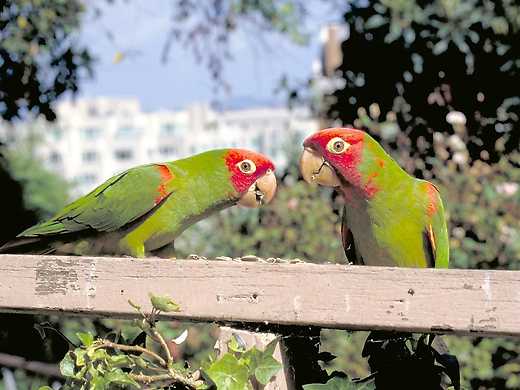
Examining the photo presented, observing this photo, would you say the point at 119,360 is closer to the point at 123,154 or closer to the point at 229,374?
the point at 229,374

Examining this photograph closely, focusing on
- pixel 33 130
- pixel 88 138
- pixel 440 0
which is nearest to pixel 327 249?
pixel 440 0

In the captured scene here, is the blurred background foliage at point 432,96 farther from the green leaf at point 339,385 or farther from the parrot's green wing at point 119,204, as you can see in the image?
the green leaf at point 339,385

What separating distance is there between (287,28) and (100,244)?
7.18ft

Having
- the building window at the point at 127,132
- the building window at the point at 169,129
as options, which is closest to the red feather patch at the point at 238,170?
the building window at the point at 169,129

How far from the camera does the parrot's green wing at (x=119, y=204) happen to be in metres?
1.83

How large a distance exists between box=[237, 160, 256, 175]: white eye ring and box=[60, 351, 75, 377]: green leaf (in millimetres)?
814

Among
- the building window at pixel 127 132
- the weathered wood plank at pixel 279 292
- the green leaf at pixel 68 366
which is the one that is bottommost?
the building window at pixel 127 132

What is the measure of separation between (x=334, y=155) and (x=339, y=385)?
2.54ft

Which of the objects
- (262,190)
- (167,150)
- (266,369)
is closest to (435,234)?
(262,190)

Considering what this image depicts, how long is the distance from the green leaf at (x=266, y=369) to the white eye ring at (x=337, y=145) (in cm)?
83

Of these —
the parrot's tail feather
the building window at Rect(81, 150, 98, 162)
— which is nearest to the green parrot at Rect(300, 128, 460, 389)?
the parrot's tail feather

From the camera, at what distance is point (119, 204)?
184 centimetres

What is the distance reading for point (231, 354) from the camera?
3.24ft

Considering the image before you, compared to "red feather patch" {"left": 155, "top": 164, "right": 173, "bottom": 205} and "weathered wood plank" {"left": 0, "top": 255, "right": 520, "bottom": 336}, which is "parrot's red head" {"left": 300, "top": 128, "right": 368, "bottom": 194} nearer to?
"red feather patch" {"left": 155, "top": 164, "right": 173, "bottom": 205}
